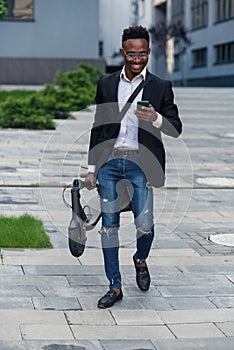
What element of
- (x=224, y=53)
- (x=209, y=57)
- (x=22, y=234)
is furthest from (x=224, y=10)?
(x=22, y=234)

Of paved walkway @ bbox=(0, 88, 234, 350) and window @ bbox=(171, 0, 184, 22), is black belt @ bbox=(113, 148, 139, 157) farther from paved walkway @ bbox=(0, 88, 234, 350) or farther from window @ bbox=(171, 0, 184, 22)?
window @ bbox=(171, 0, 184, 22)

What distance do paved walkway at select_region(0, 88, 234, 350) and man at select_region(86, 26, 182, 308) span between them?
0.42 metres

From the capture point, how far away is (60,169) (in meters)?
13.8

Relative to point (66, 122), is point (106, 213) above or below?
above

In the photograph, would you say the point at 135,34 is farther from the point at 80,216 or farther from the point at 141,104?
the point at 80,216

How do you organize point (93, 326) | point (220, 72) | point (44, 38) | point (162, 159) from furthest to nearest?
point (220, 72) < point (44, 38) < point (162, 159) < point (93, 326)

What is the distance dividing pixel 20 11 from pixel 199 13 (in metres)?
33.1

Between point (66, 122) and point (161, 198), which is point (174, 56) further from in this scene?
point (161, 198)

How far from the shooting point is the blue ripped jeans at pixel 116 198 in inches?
241

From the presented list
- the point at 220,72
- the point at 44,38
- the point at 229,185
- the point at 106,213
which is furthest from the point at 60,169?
the point at 220,72

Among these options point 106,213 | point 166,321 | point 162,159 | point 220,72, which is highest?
point 162,159

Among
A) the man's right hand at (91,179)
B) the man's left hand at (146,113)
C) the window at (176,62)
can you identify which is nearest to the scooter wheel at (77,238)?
the man's right hand at (91,179)

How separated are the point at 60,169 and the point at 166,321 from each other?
815 cm

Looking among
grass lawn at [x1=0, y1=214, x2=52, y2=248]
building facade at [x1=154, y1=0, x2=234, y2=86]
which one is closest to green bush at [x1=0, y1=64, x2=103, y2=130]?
grass lawn at [x1=0, y1=214, x2=52, y2=248]
